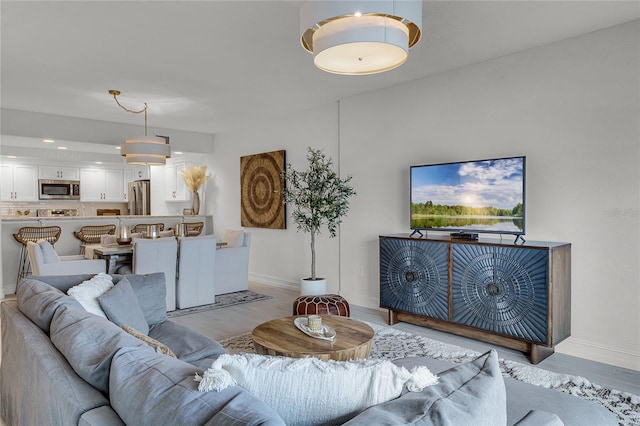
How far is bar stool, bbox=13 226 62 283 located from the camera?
18.7 ft

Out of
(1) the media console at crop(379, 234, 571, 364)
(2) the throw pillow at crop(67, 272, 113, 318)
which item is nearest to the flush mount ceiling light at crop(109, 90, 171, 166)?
(2) the throw pillow at crop(67, 272, 113, 318)

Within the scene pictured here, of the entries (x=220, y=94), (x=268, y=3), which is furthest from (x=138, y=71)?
(x=268, y=3)

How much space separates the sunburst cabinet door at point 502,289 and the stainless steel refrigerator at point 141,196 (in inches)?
328

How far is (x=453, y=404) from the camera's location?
2.92 ft

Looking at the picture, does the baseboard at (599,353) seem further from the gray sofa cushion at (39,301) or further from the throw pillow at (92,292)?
the gray sofa cushion at (39,301)

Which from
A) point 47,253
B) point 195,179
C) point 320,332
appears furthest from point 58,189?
point 320,332

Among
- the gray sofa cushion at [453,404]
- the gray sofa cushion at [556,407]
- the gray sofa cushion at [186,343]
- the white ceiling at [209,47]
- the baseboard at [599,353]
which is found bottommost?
the baseboard at [599,353]

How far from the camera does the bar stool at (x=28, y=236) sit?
18.7ft

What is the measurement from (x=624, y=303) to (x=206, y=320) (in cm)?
389

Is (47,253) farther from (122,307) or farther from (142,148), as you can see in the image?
(122,307)

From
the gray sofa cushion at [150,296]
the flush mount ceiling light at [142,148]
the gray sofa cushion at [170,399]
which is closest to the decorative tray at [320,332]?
the gray sofa cushion at [150,296]

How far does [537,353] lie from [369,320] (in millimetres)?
1695

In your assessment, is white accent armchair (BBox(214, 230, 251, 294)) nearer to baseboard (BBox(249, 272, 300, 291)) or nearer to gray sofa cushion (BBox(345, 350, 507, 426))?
baseboard (BBox(249, 272, 300, 291))

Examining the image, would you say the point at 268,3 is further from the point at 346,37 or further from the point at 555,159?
the point at 555,159
